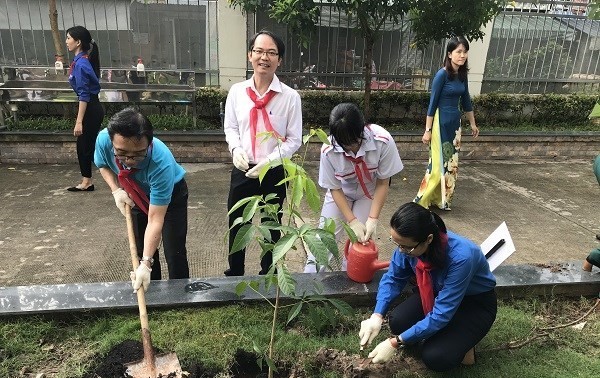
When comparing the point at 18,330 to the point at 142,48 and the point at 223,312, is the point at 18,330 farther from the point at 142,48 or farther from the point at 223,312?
the point at 142,48

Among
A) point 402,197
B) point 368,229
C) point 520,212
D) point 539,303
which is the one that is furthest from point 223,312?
point 520,212

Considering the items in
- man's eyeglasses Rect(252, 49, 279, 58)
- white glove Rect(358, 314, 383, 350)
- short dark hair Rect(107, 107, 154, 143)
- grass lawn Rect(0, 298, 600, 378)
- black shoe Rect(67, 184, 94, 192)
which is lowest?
black shoe Rect(67, 184, 94, 192)

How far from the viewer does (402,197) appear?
15.1 ft

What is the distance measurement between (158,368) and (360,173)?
4.54 feet

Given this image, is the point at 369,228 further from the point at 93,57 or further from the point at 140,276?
the point at 93,57

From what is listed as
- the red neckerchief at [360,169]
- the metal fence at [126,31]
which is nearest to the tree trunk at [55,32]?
the metal fence at [126,31]

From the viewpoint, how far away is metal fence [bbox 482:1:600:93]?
6.77 metres

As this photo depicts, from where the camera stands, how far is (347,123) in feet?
6.79

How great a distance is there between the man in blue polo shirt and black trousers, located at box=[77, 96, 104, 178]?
2.13 meters

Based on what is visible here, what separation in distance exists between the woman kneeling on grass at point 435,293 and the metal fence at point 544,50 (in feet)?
19.3

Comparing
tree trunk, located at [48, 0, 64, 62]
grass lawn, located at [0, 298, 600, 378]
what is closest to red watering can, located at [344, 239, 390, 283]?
grass lawn, located at [0, 298, 600, 378]

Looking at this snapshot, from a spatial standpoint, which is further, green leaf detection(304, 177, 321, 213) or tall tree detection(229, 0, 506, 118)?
tall tree detection(229, 0, 506, 118)

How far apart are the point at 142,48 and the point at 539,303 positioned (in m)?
5.59

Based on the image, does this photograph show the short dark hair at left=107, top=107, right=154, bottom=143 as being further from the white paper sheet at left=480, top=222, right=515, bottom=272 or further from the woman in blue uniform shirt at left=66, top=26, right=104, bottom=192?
the woman in blue uniform shirt at left=66, top=26, right=104, bottom=192
